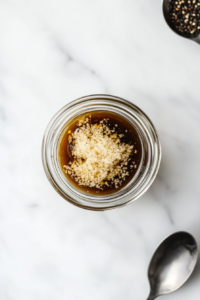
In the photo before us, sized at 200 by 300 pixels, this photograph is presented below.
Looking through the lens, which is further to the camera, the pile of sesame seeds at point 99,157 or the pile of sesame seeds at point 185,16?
the pile of sesame seeds at point 185,16

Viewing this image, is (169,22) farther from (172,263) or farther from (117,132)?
(172,263)

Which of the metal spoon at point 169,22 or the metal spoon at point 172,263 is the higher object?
the metal spoon at point 169,22

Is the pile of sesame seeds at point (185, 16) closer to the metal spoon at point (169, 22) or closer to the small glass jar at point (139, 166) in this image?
the metal spoon at point (169, 22)

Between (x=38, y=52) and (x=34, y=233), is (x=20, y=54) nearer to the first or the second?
(x=38, y=52)

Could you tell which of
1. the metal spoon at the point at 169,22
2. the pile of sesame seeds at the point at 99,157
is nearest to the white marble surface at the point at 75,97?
the metal spoon at the point at 169,22

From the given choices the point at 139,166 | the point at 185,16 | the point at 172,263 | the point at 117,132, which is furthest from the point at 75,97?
the point at 172,263

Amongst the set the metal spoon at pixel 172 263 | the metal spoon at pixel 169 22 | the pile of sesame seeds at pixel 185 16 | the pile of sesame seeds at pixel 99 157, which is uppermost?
the pile of sesame seeds at pixel 185 16

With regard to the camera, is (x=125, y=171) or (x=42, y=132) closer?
(x=125, y=171)

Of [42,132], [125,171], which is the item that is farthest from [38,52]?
[125,171]
